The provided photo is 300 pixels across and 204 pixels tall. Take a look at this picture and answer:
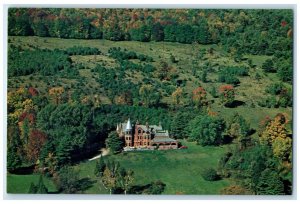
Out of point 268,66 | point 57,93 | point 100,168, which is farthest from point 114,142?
point 268,66

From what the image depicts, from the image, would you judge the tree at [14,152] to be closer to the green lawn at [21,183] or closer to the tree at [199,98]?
the green lawn at [21,183]

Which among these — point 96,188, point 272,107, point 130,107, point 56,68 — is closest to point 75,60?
point 56,68

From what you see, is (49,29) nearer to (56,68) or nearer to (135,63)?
(56,68)

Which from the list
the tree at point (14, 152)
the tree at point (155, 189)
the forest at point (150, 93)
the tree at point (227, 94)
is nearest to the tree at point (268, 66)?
the forest at point (150, 93)

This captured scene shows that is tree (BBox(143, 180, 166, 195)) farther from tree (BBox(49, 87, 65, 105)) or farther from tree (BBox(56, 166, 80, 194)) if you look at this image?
tree (BBox(49, 87, 65, 105))

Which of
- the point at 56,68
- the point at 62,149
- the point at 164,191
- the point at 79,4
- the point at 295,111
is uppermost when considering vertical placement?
the point at 79,4

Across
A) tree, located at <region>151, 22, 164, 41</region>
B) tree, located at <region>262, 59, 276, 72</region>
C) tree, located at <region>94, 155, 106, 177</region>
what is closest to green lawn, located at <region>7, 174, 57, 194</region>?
tree, located at <region>94, 155, 106, 177</region>
